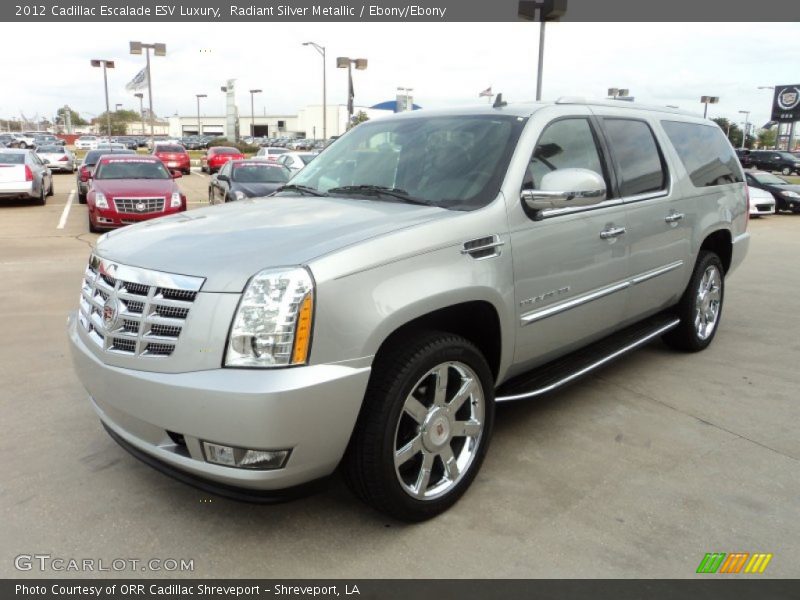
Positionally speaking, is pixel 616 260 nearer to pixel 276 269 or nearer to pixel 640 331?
pixel 640 331

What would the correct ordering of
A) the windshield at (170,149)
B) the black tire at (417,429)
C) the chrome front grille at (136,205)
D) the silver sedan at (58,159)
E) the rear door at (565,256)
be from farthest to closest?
the windshield at (170,149)
the silver sedan at (58,159)
the chrome front grille at (136,205)
the rear door at (565,256)
the black tire at (417,429)

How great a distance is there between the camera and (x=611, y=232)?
3871 mm

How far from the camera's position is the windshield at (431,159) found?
3336mm

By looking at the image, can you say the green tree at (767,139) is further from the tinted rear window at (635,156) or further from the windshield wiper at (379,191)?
the windshield wiper at (379,191)

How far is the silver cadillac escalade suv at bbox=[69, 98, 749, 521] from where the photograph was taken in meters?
2.42

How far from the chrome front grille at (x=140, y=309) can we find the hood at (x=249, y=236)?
0.05 meters

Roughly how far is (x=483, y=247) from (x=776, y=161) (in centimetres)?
4929

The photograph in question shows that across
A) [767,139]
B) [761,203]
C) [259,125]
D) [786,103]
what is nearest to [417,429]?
[761,203]

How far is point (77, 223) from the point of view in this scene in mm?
14062

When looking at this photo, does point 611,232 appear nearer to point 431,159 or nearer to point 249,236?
point 431,159

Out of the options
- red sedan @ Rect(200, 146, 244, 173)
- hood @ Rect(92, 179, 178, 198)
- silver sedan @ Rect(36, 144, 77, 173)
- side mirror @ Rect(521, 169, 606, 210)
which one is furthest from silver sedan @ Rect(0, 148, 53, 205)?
side mirror @ Rect(521, 169, 606, 210)
